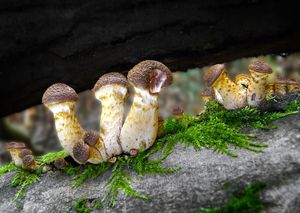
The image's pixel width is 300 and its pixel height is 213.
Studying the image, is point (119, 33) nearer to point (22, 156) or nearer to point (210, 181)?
point (22, 156)

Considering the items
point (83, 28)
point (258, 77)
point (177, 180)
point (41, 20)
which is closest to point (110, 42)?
point (83, 28)

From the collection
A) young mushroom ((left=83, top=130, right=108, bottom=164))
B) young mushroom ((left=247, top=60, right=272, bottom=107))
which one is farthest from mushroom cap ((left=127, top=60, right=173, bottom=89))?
young mushroom ((left=247, top=60, right=272, bottom=107))

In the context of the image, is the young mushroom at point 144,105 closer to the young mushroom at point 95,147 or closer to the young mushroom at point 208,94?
the young mushroom at point 95,147

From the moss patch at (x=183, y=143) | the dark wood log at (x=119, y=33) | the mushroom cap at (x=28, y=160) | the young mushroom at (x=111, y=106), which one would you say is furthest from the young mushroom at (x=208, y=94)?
the mushroom cap at (x=28, y=160)

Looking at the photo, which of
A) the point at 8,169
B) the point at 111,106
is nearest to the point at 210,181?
the point at 111,106

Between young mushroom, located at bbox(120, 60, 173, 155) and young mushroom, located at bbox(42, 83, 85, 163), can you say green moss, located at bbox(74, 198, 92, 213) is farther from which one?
young mushroom, located at bbox(120, 60, 173, 155)

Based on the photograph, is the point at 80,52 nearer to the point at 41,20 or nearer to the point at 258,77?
the point at 41,20
